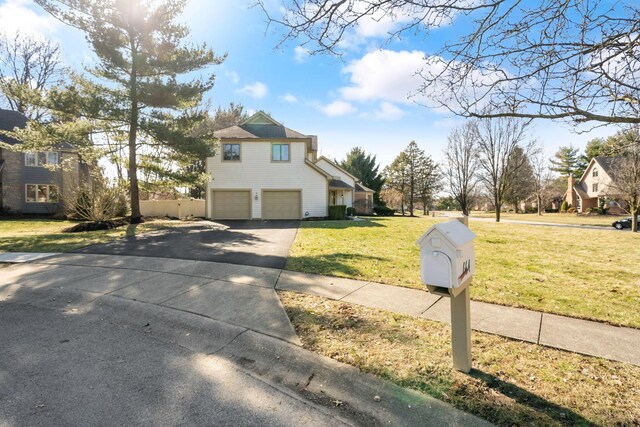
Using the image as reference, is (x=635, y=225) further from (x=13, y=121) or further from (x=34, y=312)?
(x=13, y=121)

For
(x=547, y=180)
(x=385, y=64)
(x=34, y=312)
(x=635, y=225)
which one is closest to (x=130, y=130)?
(x=34, y=312)

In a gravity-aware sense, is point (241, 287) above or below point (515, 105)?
below

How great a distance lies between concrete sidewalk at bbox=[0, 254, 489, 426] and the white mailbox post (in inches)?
27.4

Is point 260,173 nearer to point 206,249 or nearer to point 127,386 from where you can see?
point 206,249

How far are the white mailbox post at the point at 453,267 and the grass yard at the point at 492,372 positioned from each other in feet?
1.05

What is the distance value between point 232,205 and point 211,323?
18.3 metres

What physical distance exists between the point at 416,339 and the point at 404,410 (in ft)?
3.94

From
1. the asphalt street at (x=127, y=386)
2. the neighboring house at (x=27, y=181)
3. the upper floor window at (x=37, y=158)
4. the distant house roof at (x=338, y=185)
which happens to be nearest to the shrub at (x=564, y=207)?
the distant house roof at (x=338, y=185)

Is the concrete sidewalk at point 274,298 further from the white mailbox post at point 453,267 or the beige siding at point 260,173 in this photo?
the beige siding at point 260,173

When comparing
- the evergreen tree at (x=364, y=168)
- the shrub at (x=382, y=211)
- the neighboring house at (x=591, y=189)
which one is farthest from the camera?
the evergreen tree at (x=364, y=168)

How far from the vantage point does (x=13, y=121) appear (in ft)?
86.8

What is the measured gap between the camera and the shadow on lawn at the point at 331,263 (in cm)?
671

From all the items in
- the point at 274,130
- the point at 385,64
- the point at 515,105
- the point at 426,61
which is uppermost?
the point at 274,130

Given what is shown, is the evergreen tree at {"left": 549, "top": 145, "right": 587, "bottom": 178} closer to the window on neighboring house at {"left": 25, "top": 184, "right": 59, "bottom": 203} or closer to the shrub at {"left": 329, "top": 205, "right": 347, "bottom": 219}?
the shrub at {"left": 329, "top": 205, "right": 347, "bottom": 219}
